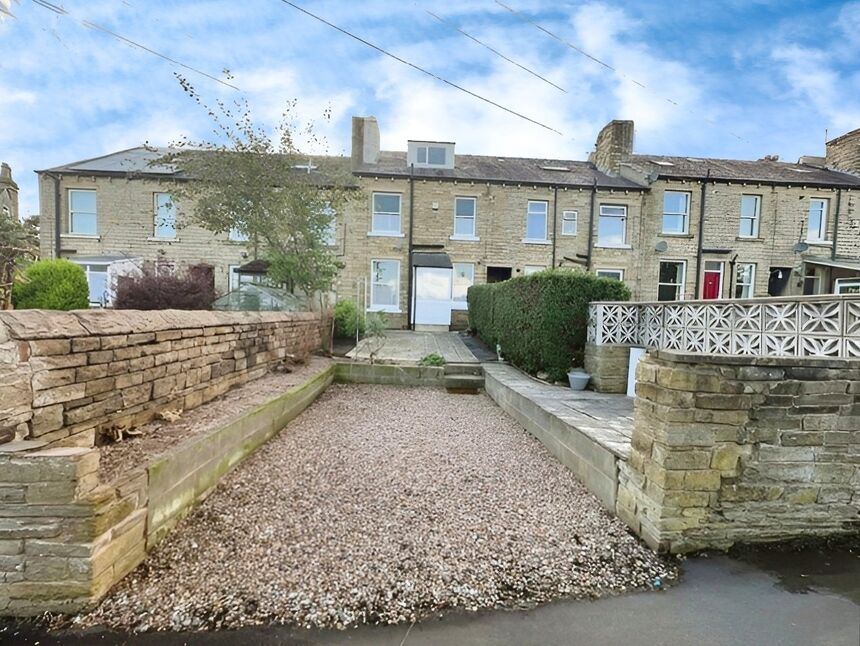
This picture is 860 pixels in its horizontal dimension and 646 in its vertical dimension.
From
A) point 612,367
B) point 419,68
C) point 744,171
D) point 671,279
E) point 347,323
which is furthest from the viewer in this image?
point 744,171

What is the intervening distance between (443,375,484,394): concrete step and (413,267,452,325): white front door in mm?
7606

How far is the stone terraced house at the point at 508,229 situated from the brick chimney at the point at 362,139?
0.06m

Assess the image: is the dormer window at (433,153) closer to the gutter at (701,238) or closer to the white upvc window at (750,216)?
the gutter at (701,238)

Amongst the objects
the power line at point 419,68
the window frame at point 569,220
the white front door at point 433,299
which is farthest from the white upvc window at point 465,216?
the power line at point 419,68

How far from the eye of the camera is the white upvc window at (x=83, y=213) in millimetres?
14742

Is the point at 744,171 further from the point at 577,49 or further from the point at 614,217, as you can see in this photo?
the point at 577,49

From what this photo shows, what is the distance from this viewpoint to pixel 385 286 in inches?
613

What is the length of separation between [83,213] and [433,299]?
13247 millimetres

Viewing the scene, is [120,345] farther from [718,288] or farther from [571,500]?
[718,288]

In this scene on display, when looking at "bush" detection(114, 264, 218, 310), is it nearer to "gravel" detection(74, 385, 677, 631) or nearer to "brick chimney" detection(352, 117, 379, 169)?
"gravel" detection(74, 385, 677, 631)

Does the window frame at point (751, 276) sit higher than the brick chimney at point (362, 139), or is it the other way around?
the brick chimney at point (362, 139)

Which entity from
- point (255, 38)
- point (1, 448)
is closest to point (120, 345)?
point (1, 448)

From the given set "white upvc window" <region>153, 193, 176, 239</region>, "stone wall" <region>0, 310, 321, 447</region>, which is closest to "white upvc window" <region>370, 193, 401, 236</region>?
"white upvc window" <region>153, 193, 176, 239</region>

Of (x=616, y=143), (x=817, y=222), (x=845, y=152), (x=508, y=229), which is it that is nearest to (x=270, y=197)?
(x=508, y=229)
